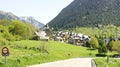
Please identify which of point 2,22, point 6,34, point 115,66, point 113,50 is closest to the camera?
point 115,66

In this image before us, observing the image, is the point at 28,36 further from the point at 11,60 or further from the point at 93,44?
the point at 11,60

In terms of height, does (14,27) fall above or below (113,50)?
above

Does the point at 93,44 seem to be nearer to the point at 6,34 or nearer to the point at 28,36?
the point at 28,36

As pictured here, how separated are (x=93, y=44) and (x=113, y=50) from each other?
38.1 ft

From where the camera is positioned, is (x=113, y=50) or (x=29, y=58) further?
(x=113, y=50)

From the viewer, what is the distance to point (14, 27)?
134m

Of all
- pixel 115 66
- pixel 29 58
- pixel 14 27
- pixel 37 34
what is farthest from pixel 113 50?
pixel 29 58

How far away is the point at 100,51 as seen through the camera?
125 meters

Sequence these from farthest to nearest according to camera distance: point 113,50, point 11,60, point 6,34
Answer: point 113,50 < point 6,34 < point 11,60

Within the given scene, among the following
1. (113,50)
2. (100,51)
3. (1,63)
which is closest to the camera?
(1,63)

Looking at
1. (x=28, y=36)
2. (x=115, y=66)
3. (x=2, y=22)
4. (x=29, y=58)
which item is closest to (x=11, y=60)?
(x=29, y=58)

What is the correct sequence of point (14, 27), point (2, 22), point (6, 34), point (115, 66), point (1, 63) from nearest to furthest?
point (1, 63) < point (115, 66) < point (6, 34) < point (14, 27) < point (2, 22)

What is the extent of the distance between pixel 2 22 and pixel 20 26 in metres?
23.7

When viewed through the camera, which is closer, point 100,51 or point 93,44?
point 100,51
